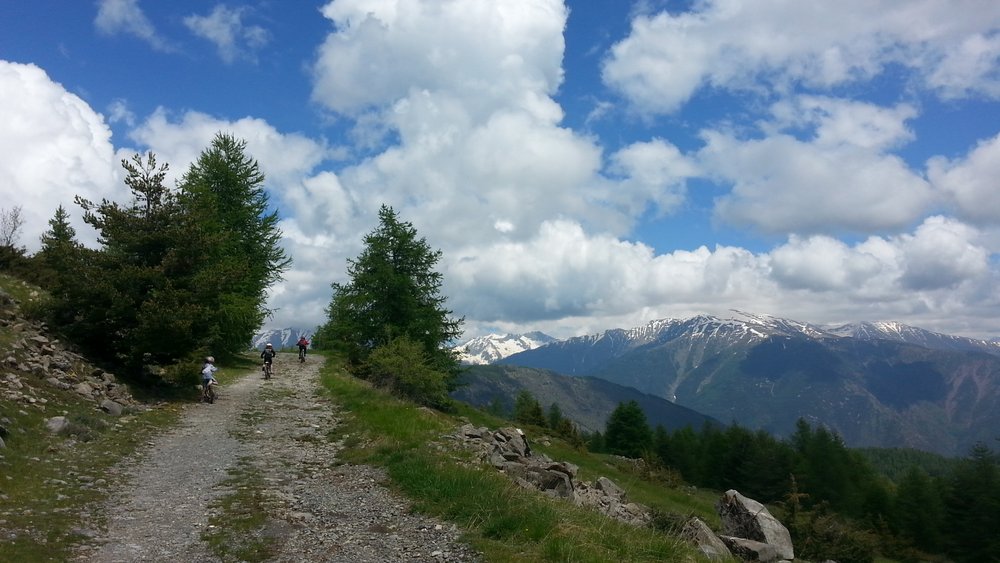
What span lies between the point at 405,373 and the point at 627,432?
242 ft

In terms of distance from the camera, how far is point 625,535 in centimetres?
979

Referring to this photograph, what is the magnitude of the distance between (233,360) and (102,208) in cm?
1924

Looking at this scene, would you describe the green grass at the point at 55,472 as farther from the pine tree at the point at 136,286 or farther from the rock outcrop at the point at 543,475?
the rock outcrop at the point at 543,475

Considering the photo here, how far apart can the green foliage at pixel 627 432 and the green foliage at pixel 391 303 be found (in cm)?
6092

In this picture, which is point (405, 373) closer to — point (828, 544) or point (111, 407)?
point (111, 407)

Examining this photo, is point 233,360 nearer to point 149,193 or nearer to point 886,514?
point 149,193

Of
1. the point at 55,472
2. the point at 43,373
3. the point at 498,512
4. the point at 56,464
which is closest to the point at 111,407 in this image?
the point at 43,373

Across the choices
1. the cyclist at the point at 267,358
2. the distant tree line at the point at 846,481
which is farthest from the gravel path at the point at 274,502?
the distant tree line at the point at 846,481

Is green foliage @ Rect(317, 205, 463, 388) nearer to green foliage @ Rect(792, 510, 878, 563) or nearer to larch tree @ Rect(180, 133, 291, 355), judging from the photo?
larch tree @ Rect(180, 133, 291, 355)

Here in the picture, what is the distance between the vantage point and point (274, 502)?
38.9ft

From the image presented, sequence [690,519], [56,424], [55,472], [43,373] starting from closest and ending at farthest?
1. [55,472]
2. [690,519]
3. [56,424]
4. [43,373]

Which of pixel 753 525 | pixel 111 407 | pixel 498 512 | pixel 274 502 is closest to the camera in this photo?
pixel 498 512

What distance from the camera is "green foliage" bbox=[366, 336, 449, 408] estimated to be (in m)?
33.5

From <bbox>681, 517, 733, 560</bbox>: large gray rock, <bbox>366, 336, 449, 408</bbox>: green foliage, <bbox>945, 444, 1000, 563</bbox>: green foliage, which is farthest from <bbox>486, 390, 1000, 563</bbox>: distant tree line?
<bbox>681, 517, 733, 560</bbox>: large gray rock
